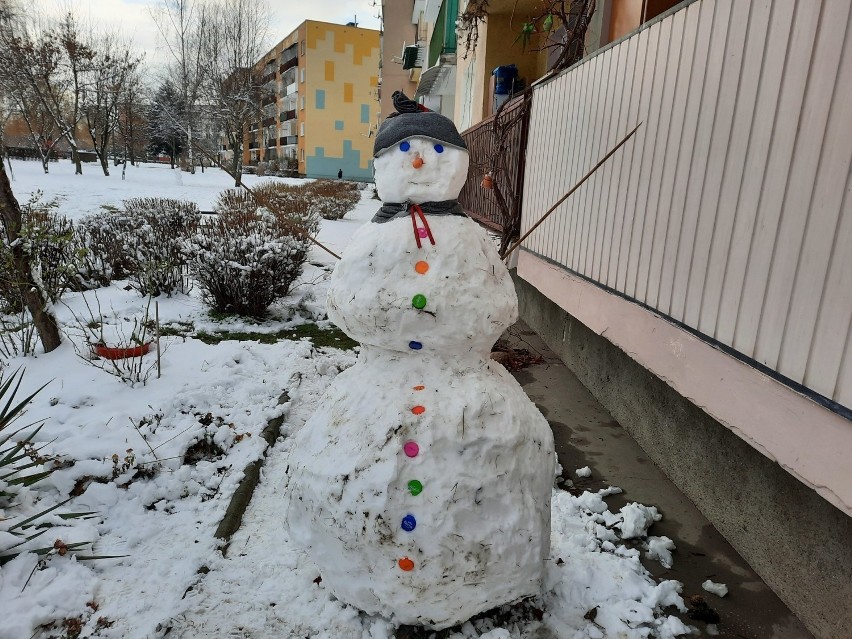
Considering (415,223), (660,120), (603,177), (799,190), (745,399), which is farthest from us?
(603,177)

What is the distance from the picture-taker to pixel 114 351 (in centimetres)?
453

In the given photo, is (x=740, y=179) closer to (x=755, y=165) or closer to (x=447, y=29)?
(x=755, y=165)

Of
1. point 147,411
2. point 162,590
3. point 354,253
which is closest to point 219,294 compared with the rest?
point 147,411

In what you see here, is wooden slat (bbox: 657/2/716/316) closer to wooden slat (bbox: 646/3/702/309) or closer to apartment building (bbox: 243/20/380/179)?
wooden slat (bbox: 646/3/702/309)

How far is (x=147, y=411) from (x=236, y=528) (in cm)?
141

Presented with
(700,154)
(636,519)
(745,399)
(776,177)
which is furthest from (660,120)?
(636,519)

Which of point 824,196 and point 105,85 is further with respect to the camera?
point 105,85

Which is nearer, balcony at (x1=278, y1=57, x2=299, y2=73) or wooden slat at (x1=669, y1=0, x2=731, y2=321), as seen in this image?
wooden slat at (x1=669, y1=0, x2=731, y2=321)

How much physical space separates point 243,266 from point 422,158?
16.1ft

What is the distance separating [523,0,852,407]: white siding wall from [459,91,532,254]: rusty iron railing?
7.50 feet

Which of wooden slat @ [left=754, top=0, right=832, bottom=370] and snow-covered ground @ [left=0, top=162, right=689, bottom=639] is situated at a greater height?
wooden slat @ [left=754, top=0, right=832, bottom=370]

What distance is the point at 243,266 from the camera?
6.57 m

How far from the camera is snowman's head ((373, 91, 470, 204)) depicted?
7.16ft

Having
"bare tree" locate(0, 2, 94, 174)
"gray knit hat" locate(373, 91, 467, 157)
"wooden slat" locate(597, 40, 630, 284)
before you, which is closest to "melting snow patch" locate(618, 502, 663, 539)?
"wooden slat" locate(597, 40, 630, 284)
